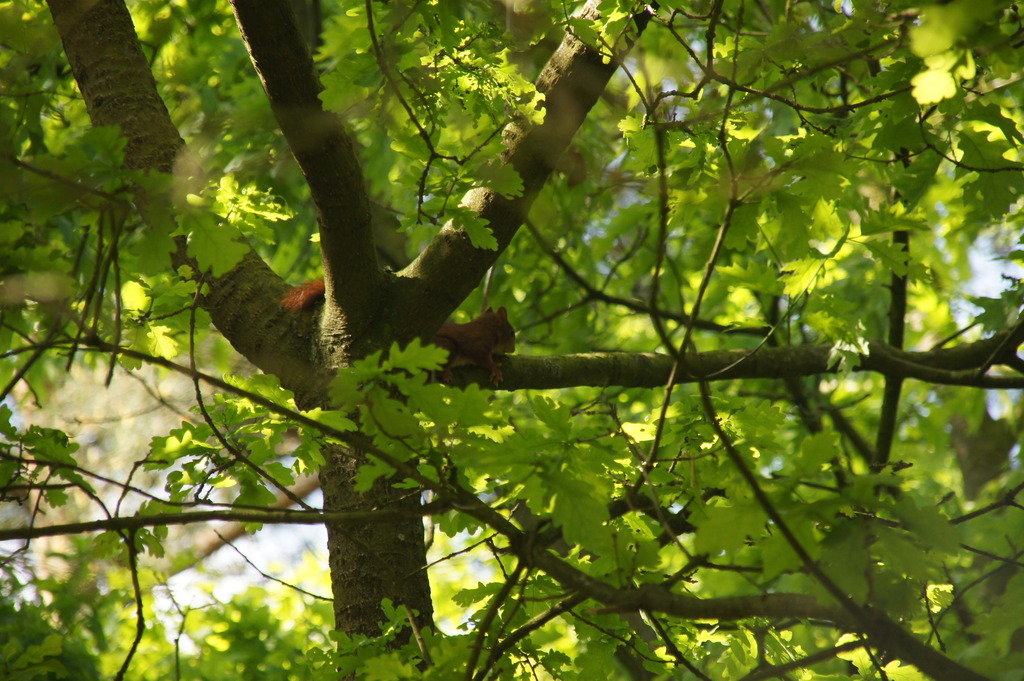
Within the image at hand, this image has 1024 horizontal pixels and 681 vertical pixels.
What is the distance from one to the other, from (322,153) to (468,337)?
3.76 feet

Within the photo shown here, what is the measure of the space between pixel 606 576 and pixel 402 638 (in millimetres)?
Result: 577

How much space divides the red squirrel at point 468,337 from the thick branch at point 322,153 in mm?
192

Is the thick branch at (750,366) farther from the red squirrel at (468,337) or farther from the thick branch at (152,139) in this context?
the thick branch at (152,139)

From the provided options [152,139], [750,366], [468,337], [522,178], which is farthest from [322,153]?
[750,366]

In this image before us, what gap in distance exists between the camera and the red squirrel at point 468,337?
233 cm

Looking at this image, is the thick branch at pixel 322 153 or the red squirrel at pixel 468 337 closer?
the thick branch at pixel 322 153

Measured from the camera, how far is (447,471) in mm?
1593

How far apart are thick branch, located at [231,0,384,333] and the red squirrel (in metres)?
0.19

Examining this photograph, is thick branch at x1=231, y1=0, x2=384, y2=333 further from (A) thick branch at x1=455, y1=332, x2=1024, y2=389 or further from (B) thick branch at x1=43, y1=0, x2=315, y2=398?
(A) thick branch at x1=455, y1=332, x2=1024, y2=389

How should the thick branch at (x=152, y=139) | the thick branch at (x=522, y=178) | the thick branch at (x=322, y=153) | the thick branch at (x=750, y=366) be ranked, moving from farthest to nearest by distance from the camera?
the thick branch at (x=750, y=366)
the thick branch at (x=152, y=139)
the thick branch at (x=522, y=178)
the thick branch at (x=322, y=153)

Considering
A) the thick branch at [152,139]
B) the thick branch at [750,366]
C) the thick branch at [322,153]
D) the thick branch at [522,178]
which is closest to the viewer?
the thick branch at [322,153]

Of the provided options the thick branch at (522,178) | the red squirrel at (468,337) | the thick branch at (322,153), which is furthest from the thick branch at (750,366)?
the thick branch at (322,153)

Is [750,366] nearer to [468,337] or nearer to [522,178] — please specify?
[468,337]

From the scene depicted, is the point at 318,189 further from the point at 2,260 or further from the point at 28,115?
the point at 28,115
